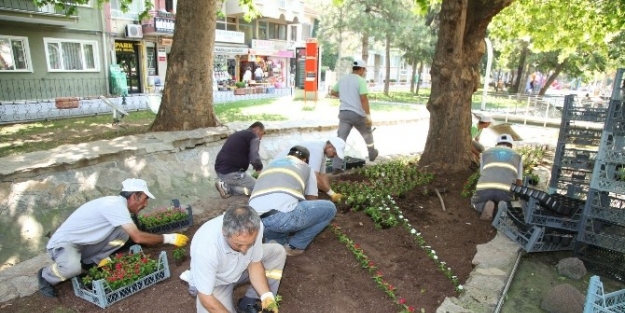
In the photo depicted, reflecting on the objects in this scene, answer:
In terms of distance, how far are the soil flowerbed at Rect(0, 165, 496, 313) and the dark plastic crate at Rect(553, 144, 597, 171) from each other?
1.17 meters

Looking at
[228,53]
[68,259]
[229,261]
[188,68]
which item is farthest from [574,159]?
[228,53]

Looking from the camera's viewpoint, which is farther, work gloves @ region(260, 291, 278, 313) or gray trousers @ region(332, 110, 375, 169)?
gray trousers @ region(332, 110, 375, 169)

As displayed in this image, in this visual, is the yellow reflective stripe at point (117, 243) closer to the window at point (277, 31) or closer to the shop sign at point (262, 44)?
the shop sign at point (262, 44)

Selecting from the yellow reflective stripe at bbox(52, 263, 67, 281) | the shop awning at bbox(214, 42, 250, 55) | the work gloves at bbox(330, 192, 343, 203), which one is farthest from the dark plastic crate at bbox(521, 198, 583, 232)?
the shop awning at bbox(214, 42, 250, 55)

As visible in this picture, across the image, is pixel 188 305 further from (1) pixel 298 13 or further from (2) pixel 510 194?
(1) pixel 298 13

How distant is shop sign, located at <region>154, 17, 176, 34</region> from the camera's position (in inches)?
845

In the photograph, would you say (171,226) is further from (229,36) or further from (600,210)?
(229,36)

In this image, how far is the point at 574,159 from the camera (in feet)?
15.8

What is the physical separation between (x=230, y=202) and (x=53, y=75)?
664 inches

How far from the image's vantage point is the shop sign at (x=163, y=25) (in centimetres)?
2145

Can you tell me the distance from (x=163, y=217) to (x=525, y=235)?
4237 mm

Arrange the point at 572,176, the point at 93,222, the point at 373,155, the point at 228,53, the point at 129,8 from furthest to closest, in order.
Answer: the point at 228,53 < the point at 129,8 < the point at 373,155 < the point at 572,176 < the point at 93,222

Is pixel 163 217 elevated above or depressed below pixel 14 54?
below

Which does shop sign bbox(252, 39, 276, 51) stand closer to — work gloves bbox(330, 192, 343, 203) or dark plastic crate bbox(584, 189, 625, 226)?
work gloves bbox(330, 192, 343, 203)
